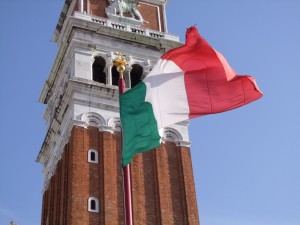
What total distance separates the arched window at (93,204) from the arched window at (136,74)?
11.2m

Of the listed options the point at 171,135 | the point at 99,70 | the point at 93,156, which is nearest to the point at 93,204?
the point at 93,156

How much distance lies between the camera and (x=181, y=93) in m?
24.0

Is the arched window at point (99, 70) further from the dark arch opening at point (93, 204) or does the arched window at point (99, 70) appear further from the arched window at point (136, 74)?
the dark arch opening at point (93, 204)

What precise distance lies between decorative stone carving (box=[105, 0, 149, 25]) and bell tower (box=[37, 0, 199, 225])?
0.08 meters

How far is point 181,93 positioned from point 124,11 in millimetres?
25356

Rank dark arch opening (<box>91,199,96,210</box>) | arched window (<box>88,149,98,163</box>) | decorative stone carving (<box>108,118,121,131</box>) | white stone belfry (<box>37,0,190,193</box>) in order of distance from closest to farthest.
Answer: dark arch opening (<box>91,199,96,210</box>)
arched window (<box>88,149,98,163</box>)
decorative stone carving (<box>108,118,121,131</box>)
white stone belfry (<box>37,0,190,193</box>)

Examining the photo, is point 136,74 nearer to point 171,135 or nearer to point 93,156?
point 171,135

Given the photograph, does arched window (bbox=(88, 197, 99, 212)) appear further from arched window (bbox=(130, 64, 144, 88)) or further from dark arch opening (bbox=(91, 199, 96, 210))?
arched window (bbox=(130, 64, 144, 88))

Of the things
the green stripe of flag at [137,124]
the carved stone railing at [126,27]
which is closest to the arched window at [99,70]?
the carved stone railing at [126,27]

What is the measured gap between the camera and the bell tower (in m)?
36.8

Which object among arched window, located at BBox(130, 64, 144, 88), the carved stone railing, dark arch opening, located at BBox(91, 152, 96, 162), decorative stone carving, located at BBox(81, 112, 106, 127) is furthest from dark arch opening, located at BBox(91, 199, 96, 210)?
the carved stone railing

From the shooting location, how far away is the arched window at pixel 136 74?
44806 mm

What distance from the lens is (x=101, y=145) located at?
3912cm

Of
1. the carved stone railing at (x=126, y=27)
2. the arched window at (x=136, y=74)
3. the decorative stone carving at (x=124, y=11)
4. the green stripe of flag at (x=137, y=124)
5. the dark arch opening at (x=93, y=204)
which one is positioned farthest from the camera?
the decorative stone carving at (x=124, y=11)
